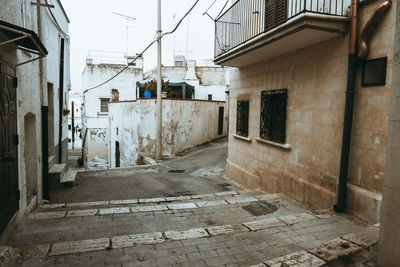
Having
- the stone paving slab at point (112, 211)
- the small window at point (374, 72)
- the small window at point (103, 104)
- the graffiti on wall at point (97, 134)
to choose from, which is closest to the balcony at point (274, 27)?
the small window at point (374, 72)

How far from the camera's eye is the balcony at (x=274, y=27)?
15.3 ft

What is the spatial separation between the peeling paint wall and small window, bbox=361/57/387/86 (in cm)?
1016

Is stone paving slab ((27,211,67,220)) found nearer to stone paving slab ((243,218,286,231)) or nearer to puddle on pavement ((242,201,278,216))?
stone paving slab ((243,218,286,231))

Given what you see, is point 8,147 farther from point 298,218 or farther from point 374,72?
point 374,72

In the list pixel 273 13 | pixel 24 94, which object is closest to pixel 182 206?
pixel 24 94

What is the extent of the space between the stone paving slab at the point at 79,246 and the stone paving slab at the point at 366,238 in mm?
3040

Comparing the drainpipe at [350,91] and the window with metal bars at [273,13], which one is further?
the window with metal bars at [273,13]

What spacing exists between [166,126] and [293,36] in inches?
367

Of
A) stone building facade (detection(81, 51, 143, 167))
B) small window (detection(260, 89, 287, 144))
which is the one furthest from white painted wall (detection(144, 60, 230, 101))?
small window (detection(260, 89, 287, 144))

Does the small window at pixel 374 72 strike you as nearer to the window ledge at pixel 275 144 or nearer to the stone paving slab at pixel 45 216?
the window ledge at pixel 275 144

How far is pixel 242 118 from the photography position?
9055 millimetres

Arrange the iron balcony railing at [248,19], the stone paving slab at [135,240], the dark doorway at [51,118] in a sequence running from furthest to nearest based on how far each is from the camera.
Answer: the dark doorway at [51,118]
the iron balcony railing at [248,19]
the stone paving slab at [135,240]

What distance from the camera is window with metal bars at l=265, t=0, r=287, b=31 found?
6.42 metres

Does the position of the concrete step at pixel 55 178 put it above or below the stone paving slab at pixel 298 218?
below
